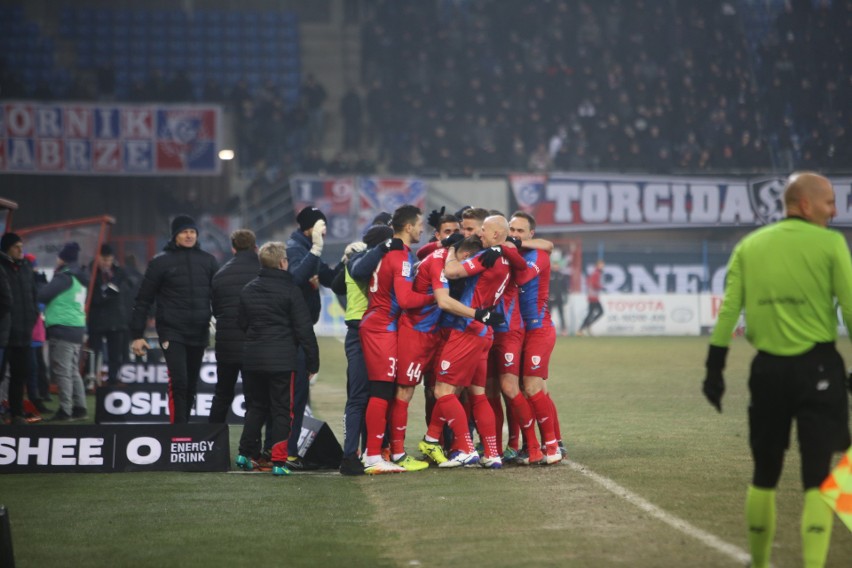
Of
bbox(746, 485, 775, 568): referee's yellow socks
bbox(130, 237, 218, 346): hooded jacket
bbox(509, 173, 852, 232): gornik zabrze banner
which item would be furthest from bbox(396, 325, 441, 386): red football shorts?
bbox(509, 173, 852, 232): gornik zabrze banner

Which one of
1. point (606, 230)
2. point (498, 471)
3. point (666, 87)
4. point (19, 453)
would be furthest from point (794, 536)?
point (666, 87)

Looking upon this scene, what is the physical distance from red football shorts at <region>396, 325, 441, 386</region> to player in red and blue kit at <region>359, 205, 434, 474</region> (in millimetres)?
59

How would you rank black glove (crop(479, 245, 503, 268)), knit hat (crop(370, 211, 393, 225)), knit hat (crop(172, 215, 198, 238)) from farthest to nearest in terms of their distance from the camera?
1. knit hat (crop(172, 215, 198, 238))
2. knit hat (crop(370, 211, 393, 225))
3. black glove (crop(479, 245, 503, 268))

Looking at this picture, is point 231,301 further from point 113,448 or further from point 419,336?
point 419,336

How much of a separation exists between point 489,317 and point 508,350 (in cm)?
90

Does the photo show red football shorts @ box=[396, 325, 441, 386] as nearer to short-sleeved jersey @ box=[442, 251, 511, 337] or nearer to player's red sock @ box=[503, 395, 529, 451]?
short-sleeved jersey @ box=[442, 251, 511, 337]

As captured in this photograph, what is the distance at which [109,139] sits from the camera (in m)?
32.8

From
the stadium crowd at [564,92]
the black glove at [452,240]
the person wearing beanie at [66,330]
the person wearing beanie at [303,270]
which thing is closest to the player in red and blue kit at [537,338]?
the black glove at [452,240]

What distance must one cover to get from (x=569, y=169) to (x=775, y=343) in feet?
104

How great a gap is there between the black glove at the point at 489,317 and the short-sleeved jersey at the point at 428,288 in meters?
0.38

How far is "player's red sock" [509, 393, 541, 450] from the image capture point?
32.3 feet

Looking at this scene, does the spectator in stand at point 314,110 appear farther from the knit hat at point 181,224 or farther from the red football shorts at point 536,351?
the red football shorts at point 536,351

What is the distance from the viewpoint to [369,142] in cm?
3831

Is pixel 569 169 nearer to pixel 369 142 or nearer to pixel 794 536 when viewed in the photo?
pixel 369 142
